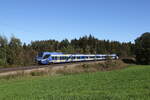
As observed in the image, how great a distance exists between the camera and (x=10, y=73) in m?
30.3

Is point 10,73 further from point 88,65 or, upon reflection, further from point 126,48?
point 126,48

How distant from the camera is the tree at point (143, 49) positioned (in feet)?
319

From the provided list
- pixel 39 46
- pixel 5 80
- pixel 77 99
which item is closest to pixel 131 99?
pixel 77 99

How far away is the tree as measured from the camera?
97175 millimetres

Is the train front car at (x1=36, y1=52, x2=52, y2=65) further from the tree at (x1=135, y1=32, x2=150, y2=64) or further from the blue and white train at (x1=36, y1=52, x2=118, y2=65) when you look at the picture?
the tree at (x1=135, y1=32, x2=150, y2=64)

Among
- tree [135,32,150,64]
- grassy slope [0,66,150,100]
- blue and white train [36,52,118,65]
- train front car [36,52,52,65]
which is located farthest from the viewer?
tree [135,32,150,64]

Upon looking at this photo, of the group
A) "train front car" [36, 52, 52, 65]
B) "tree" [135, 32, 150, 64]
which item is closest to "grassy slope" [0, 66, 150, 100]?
"train front car" [36, 52, 52, 65]

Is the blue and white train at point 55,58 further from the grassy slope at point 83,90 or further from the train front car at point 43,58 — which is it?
the grassy slope at point 83,90

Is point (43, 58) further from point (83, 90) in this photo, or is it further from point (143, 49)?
point (143, 49)

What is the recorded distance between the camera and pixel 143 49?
323ft

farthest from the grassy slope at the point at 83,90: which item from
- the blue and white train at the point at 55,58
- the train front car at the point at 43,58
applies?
the blue and white train at the point at 55,58

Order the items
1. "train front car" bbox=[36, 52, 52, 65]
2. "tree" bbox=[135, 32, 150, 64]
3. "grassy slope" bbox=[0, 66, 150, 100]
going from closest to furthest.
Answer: "grassy slope" bbox=[0, 66, 150, 100] → "train front car" bbox=[36, 52, 52, 65] → "tree" bbox=[135, 32, 150, 64]

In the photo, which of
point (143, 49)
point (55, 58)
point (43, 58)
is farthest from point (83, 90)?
point (143, 49)

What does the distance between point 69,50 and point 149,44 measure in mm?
37139
